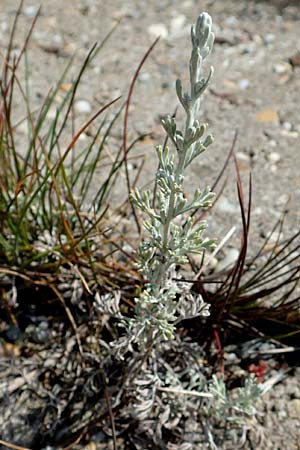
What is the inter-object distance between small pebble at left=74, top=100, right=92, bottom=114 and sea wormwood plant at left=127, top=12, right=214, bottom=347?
1094 millimetres

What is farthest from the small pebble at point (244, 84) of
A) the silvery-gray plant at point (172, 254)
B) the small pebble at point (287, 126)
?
the silvery-gray plant at point (172, 254)

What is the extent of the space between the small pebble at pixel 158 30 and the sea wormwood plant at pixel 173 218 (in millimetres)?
1562

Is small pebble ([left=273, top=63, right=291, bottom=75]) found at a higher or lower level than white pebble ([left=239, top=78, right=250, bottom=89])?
→ higher

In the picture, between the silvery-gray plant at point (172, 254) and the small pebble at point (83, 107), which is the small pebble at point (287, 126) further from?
the silvery-gray plant at point (172, 254)

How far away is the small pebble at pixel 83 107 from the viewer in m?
2.59

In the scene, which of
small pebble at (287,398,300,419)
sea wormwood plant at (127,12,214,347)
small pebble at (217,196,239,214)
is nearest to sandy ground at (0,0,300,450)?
small pebble at (217,196,239,214)

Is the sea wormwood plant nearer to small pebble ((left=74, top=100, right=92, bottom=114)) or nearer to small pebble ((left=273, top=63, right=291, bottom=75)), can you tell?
small pebble ((left=74, top=100, right=92, bottom=114))

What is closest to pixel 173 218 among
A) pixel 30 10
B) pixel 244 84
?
pixel 244 84

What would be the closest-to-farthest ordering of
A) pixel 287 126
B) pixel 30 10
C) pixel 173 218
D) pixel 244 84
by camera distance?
pixel 173 218, pixel 287 126, pixel 244 84, pixel 30 10

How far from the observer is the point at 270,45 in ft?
9.46

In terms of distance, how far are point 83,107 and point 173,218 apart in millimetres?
1290

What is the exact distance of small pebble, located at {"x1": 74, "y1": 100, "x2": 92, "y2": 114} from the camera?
8.50 feet

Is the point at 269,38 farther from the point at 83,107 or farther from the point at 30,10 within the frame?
the point at 30,10

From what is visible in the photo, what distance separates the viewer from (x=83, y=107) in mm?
2604
